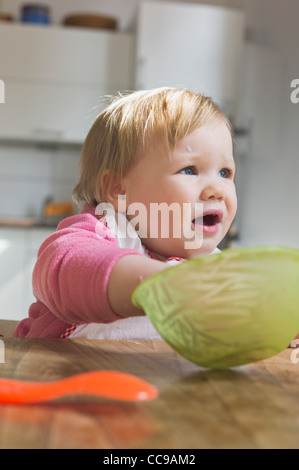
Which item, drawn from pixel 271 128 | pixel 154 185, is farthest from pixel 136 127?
pixel 271 128

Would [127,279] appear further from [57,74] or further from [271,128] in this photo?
[57,74]

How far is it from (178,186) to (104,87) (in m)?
3.11

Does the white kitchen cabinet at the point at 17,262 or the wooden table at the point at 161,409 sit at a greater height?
the wooden table at the point at 161,409

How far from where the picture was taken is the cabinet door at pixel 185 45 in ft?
11.7

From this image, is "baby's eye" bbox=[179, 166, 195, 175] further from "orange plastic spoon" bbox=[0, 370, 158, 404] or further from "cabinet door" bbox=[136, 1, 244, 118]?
"cabinet door" bbox=[136, 1, 244, 118]

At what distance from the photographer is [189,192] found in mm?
791

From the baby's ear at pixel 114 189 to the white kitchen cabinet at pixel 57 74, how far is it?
2.94 metres

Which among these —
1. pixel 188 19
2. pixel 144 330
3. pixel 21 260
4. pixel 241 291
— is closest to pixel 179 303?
pixel 241 291

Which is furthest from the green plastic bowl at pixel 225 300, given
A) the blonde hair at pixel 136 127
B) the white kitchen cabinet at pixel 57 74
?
the white kitchen cabinet at pixel 57 74

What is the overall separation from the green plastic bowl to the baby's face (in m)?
0.32

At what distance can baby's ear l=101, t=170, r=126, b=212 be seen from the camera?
2.84 feet

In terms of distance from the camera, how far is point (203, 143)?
81cm

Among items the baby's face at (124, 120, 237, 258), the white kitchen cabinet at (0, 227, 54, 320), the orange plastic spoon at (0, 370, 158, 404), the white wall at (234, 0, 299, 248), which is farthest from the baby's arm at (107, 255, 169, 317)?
the white kitchen cabinet at (0, 227, 54, 320)

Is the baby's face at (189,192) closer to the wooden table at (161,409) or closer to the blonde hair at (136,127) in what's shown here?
the blonde hair at (136,127)
